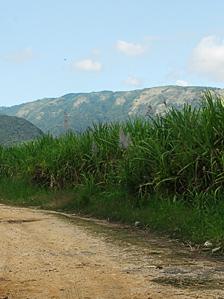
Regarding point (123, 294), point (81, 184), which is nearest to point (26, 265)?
point (123, 294)

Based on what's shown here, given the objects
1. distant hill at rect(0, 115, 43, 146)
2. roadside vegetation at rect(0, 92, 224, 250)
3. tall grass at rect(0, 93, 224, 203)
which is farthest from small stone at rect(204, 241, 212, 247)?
distant hill at rect(0, 115, 43, 146)

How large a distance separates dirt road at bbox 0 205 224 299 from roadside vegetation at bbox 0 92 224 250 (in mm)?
636

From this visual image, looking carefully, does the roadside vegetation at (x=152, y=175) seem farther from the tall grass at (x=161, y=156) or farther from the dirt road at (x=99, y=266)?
the dirt road at (x=99, y=266)

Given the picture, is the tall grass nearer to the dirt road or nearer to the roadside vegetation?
the roadside vegetation

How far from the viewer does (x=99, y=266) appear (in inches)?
209

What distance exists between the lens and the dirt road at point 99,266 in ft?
14.0

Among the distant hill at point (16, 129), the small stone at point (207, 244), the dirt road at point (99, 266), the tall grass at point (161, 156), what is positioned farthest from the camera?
the distant hill at point (16, 129)

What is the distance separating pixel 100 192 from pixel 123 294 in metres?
7.01

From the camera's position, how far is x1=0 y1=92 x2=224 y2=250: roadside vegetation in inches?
316

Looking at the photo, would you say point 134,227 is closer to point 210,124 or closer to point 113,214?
point 113,214

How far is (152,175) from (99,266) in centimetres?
412

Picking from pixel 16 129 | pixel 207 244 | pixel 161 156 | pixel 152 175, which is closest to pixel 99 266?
pixel 207 244

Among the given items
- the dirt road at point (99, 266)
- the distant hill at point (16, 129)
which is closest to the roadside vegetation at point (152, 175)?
the dirt road at point (99, 266)

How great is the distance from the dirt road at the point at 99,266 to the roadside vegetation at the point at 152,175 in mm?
636
